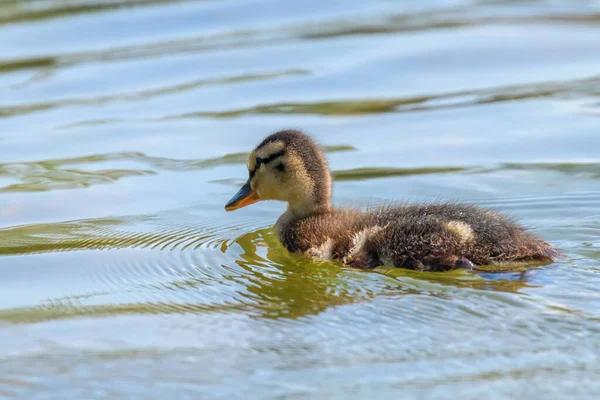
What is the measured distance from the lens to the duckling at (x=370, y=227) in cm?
497

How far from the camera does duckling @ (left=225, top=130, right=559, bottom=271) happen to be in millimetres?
4973

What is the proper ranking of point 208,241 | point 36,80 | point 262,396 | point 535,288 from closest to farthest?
point 262,396 < point 535,288 < point 208,241 < point 36,80

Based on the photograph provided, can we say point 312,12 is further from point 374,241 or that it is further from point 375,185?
point 374,241

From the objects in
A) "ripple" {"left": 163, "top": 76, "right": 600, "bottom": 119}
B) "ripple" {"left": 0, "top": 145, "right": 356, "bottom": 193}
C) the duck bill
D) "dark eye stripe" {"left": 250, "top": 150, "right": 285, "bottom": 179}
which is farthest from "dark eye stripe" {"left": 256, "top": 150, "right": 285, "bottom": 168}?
"ripple" {"left": 163, "top": 76, "right": 600, "bottom": 119}

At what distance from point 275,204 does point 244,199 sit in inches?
23.5

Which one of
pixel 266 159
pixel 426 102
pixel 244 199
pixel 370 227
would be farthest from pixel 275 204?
pixel 426 102

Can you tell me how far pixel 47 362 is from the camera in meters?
4.09

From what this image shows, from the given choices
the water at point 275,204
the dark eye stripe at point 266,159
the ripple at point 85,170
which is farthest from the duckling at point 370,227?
the ripple at point 85,170

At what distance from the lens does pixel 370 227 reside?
5.27 metres

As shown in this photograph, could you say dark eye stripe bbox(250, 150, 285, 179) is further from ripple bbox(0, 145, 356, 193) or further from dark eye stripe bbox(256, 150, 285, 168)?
ripple bbox(0, 145, 356, 193)

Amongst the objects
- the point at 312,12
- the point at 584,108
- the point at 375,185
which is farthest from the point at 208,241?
the point at 312,12

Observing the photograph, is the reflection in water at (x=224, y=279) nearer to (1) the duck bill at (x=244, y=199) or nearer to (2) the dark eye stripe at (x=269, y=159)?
(1) the duck bill at (x=244, y=199)

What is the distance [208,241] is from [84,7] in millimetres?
7422

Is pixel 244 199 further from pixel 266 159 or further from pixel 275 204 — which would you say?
pixel 275 204
